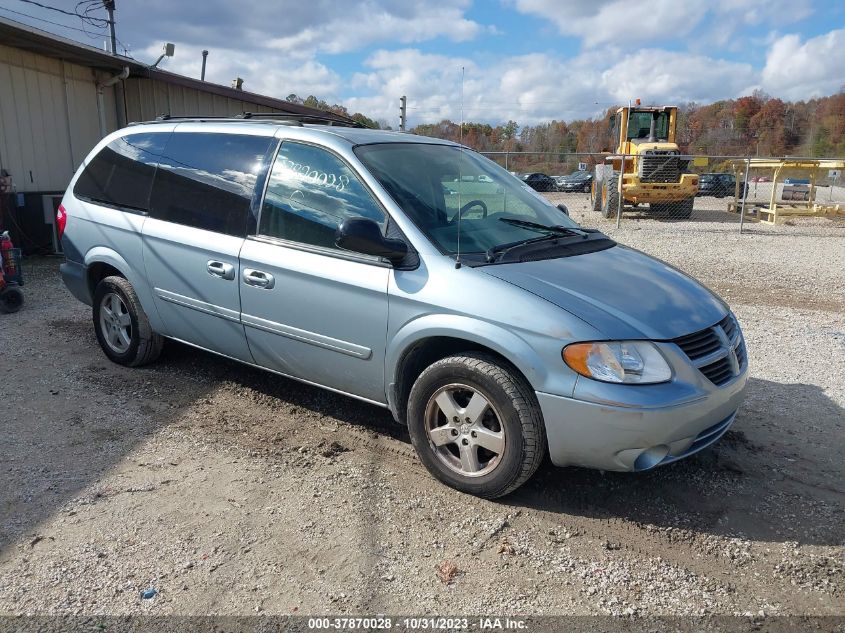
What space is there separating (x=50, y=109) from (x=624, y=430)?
479 inches

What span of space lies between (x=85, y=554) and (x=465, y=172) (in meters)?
3.06

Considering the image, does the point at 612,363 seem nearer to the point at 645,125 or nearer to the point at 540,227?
the point at 540,227

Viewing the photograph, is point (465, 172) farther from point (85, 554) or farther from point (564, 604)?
point (85, 554)

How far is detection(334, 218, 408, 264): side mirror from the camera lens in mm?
3391

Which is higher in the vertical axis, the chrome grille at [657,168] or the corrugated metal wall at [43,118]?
the corrugated metal wall at [43,118]

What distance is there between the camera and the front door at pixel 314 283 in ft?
12.2

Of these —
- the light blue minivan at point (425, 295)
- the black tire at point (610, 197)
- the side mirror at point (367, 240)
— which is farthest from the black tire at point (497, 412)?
the black tire at point (610, 197)

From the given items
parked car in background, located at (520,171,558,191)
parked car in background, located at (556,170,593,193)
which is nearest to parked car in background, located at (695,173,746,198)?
parked car in background, located at (556,170,593,193)

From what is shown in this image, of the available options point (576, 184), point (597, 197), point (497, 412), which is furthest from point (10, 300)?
point (576, 184)

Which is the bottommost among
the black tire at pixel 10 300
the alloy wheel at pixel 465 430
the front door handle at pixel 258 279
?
the black tire at pixel 10 300

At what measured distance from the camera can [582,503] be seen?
3.50m

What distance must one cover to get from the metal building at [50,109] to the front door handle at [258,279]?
8.10 metres

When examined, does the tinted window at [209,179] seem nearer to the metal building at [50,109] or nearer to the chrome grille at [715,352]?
the chrome grille at [715,352]

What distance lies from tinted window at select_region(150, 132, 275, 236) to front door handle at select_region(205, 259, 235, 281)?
21 cm
